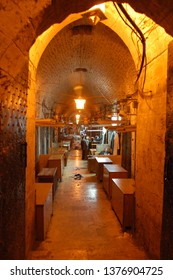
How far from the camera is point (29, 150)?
4027 millimetres

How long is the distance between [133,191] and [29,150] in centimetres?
281

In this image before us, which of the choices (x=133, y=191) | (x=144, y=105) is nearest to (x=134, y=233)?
(x=133, y=191)

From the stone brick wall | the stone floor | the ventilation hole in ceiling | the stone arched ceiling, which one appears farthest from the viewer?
the stone arched ceiling

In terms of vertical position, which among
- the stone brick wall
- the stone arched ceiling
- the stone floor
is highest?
the stone arched ceiling

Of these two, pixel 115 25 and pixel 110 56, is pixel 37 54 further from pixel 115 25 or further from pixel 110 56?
pixel 110 56

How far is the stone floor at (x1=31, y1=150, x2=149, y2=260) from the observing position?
13.3 feet

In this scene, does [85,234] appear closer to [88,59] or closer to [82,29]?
[82,29]

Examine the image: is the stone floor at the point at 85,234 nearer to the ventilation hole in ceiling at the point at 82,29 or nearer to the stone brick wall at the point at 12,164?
the stone brick wall at the point at 12,164

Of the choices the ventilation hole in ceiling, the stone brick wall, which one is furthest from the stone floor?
the ventilation hole in ceiling

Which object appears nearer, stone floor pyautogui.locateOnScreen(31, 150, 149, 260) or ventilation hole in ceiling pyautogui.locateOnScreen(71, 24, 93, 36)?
stone floor pyautogui.locateOnScreen(31, 150, 149, 260)

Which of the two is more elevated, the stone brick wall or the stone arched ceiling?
the stone arched ceiling

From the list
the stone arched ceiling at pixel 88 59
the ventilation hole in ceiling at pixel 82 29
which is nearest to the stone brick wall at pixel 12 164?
the ventilation hole in ceiling at pixel 82 29

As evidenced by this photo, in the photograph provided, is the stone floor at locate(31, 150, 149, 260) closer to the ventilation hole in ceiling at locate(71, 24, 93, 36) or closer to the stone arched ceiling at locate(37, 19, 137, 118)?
the stone arched ceiling at locate(37, 19, 137, 118)

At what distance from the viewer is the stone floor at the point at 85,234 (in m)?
4.06
